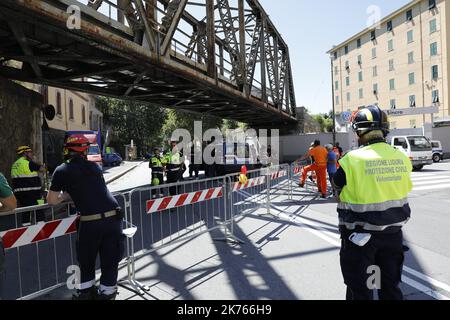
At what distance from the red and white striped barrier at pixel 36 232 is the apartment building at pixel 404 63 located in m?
33.1

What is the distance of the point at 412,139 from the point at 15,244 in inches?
772

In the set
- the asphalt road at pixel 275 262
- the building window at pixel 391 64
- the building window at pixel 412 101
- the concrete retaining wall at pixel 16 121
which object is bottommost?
the asphalt road at pixel 275 262

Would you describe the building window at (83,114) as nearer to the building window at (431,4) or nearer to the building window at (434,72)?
the building window at (434,72)

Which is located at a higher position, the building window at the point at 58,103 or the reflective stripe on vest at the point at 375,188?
the building window at the point at 58,103

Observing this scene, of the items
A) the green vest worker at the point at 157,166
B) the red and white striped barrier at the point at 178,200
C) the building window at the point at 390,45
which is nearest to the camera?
the red and white striped barrier at the point at 178,200

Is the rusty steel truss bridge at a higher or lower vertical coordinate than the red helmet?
higher

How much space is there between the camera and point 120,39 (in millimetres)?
7121

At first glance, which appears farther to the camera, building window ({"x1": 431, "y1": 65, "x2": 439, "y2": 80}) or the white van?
building window ({"x1": 431, "y1": 65, "x2": 439, "y2": 80})

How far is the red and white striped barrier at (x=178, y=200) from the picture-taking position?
529 centimetres

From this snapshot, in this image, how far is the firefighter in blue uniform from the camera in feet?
11.7

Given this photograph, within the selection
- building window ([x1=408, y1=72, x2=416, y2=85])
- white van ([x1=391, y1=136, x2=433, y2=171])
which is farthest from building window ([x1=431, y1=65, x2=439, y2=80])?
white van ([x1=391, y1=136, x2=433, y2=171])

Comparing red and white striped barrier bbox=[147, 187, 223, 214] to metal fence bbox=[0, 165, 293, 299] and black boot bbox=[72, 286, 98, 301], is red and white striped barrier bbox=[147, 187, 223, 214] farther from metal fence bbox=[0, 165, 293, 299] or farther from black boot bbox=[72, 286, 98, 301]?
black boot bbox=[72, 286, 98, 301]

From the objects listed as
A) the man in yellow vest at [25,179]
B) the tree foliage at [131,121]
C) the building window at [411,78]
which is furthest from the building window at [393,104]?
the man in yellow vest at [25,179]
